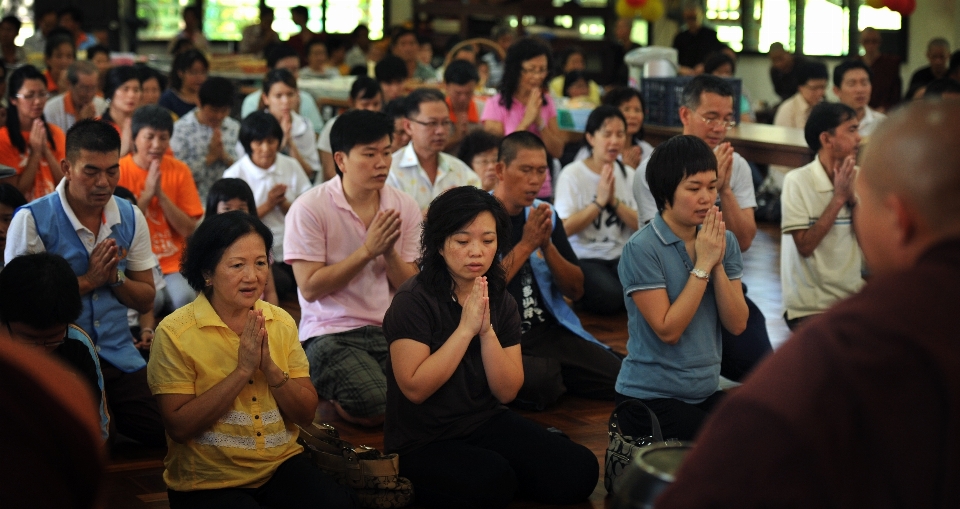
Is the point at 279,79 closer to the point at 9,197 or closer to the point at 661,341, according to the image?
the point at 9,197

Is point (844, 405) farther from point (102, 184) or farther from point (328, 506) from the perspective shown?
point (102, 184)

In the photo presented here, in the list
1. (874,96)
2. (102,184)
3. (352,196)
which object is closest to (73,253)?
(102,184)

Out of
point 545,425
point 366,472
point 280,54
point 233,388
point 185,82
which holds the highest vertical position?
point 280,54

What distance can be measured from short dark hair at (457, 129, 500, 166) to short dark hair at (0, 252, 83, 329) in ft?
7.73

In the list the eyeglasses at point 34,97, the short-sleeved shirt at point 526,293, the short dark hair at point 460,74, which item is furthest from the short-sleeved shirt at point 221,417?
the short dark hair at point 460,74

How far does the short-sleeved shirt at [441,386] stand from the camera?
8.81ft

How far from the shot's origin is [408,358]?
263 centimetres

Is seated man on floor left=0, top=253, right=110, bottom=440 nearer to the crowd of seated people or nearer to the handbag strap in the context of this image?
the crowd of seated people

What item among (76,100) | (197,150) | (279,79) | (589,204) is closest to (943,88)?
(589,204)

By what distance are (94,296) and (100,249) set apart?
164mm

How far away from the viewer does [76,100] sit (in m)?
5.72

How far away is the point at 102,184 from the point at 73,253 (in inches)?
8.5

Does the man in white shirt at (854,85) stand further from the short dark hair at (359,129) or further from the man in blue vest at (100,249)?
the man in blue vest at (100,249)

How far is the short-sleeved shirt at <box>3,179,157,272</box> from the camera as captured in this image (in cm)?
307
